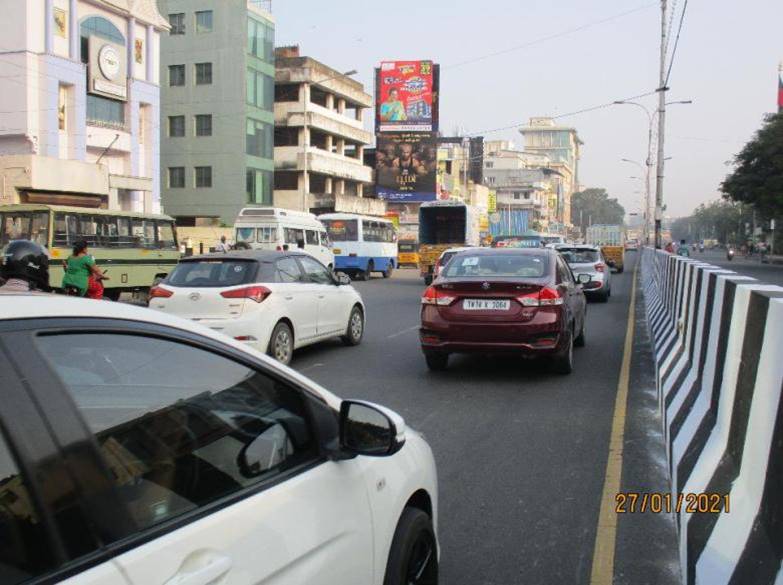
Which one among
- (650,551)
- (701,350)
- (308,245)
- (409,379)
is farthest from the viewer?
(308,245)

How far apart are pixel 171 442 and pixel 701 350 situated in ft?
14.3

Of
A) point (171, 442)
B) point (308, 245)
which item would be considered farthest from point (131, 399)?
point (308, 245)

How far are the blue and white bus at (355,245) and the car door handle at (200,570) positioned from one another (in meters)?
32.0

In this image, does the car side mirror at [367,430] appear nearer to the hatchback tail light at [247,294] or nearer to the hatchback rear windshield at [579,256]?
the hatchback tail light at [247,294]

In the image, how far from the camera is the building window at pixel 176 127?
5450cm

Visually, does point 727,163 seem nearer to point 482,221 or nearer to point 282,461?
point 482,221

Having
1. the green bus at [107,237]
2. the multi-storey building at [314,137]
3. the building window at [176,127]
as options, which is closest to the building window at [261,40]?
the multi-storey building at [314,137]

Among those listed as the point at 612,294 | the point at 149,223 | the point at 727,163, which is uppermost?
the point at 727,163

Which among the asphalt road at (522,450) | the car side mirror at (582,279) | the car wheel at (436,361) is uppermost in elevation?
the car side mirror at (582,279)

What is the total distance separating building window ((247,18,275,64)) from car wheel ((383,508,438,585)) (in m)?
53.5

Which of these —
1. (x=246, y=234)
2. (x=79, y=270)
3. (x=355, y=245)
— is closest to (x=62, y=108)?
(x=246, y=234)

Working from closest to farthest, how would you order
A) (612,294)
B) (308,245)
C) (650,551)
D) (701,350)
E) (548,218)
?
(650,551) → (701,350) → (612,294) → (308,245) → (548,218)

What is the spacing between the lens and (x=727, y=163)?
54.2 m

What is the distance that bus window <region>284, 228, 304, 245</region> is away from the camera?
28219 mm
